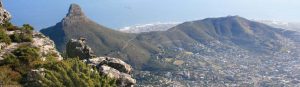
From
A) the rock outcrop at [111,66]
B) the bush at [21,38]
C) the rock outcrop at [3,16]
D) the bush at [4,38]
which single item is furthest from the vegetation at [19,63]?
the rock outcrop at [3,16]

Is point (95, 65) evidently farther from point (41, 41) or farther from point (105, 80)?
point (41, 41)

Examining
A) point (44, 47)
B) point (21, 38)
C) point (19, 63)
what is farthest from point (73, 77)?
point (21, 38)

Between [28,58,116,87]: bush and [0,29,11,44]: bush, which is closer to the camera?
[28,58,116,87]: bush

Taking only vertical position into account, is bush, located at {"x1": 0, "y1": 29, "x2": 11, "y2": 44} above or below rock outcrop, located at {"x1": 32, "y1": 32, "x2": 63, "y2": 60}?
above

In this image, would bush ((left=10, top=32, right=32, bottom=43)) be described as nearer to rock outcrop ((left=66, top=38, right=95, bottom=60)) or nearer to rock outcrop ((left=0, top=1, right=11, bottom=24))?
rock outcrop ((left=66, top=38, right=95, bottom=60))

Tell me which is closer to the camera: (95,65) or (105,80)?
(105,80)

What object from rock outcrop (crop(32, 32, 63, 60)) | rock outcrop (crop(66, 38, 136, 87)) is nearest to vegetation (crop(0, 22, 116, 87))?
rock outcrop (crop(32, 32, 63, 60))

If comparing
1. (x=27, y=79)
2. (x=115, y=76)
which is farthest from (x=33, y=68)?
(x=115, y=76)

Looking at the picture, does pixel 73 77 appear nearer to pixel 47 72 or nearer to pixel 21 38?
pixel 47 72
